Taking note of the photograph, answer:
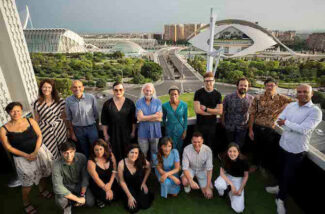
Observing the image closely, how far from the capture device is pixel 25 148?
2307 mm

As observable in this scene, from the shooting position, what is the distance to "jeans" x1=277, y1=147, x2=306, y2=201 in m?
2.21

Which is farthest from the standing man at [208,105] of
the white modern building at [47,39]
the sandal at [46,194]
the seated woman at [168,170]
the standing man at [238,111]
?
the white modern building at [47,39]

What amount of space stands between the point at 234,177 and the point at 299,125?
0.98m

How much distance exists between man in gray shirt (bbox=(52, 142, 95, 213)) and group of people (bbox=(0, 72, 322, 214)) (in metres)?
0.01

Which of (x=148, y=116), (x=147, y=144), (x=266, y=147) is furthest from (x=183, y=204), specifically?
(x=266, y=147)

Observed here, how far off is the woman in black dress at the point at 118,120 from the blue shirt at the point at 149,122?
0.39ft

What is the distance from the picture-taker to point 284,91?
27109mm

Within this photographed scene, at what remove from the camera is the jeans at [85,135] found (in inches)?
106

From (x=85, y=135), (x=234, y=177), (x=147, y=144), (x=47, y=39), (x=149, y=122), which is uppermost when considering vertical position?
(x=47, y=39)

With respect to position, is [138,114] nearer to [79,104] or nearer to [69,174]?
[79,104]

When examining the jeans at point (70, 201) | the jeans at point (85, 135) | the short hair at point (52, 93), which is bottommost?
the jeans at point (70, 201)

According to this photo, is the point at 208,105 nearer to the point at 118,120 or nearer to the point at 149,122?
the point at 149,122

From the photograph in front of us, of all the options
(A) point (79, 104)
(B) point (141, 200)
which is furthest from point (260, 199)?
(A) point (79, 104)

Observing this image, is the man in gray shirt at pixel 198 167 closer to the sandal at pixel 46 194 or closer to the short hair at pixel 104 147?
the short hair at pixel 104 147
